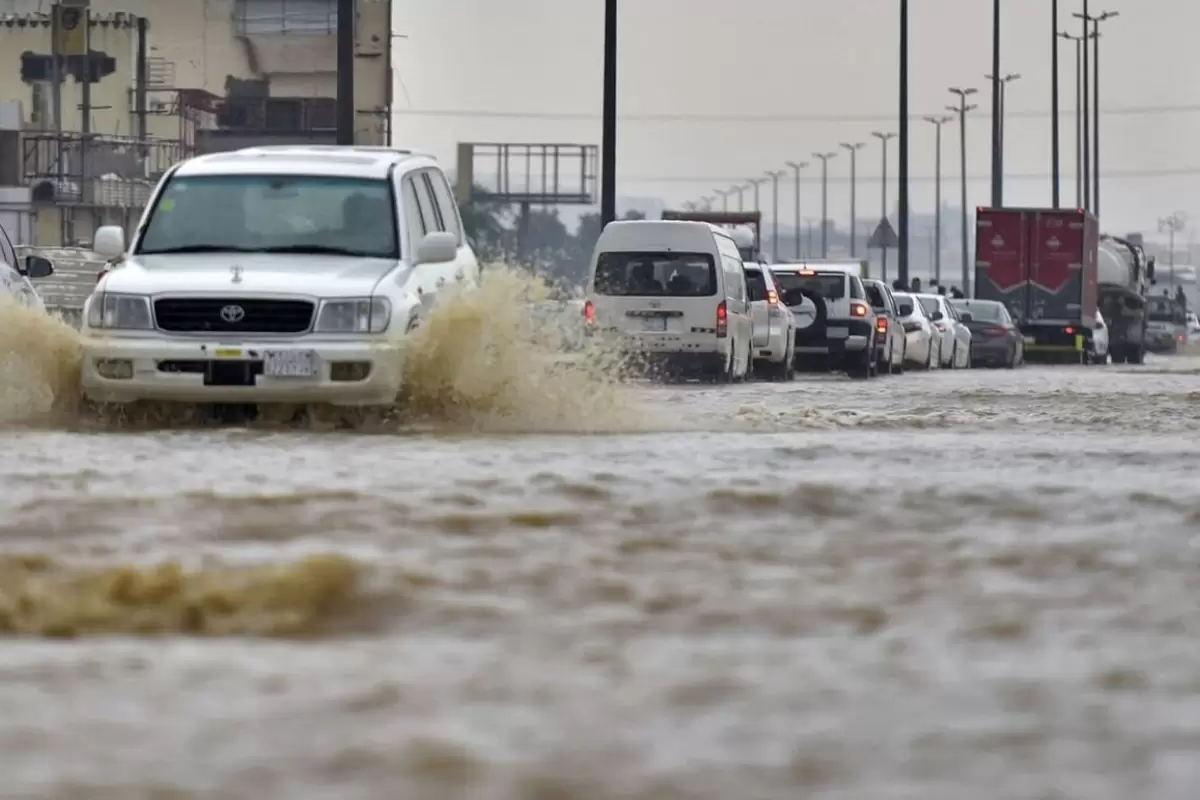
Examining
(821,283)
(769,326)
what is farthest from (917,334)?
(769,326)

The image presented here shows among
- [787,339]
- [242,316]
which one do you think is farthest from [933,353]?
[242,316]

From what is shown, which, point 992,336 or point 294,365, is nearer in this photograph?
point 294,365

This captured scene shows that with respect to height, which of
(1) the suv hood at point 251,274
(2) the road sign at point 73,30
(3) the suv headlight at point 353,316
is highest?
(2) the road sign at point 73,30

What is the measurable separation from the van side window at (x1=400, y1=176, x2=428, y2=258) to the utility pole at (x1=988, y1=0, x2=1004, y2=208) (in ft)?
199

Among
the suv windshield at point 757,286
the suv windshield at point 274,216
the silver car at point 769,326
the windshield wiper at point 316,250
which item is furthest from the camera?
the suv windshield at point 757,286

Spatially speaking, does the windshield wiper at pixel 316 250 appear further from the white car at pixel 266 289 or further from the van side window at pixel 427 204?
the van side window at pixel 427 204

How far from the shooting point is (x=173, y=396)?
14.4 metres

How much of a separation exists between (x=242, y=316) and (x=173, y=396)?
58 centimetres

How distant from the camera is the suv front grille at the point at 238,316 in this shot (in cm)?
1450

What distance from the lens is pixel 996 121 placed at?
79812 millimetres

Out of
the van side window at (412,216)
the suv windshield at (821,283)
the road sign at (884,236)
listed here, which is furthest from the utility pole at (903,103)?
the van side window at (412,216)

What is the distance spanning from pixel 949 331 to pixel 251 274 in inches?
1141

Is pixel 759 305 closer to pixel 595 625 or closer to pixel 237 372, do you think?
pixel 237 372

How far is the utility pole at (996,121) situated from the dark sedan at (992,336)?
30.1 metres
